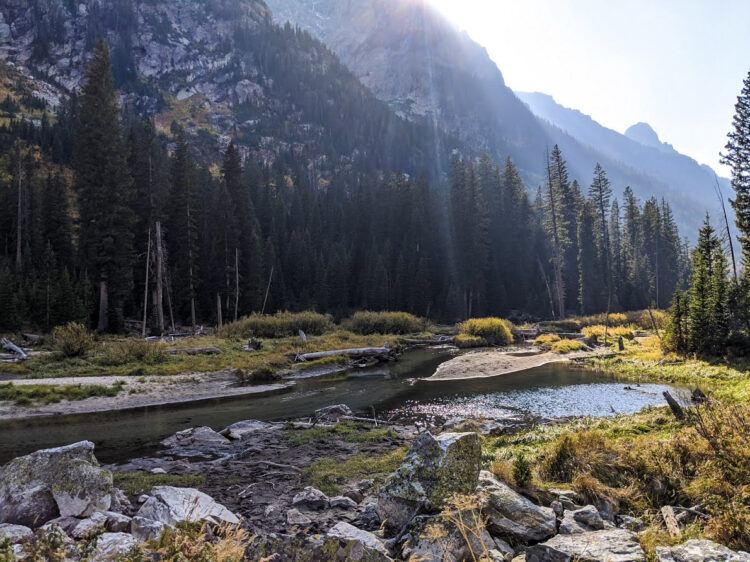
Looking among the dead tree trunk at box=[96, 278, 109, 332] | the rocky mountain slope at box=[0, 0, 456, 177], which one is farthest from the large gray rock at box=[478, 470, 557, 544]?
the rocky mountain slope at box=[0, 0, 456, 177]

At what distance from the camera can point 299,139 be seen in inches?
6565

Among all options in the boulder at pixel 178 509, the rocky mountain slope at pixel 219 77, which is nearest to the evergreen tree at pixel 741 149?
the boulder at pixel 178 509

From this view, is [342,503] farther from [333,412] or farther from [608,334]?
[608,334]

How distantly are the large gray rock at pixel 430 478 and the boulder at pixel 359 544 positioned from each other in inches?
29.3

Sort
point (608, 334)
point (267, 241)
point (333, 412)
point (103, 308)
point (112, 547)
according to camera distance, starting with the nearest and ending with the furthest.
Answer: point (112, 547) < point (333, 412) < point (103, 308) < point (608, 334) < point (267, 241)

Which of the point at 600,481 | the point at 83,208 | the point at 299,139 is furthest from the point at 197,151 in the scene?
the point at 600,481

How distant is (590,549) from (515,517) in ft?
3.99

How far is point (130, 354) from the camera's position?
27.8m

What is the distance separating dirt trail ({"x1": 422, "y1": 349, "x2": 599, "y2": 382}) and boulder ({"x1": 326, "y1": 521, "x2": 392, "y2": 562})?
21.5m

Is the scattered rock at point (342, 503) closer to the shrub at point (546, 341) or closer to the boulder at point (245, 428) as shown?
the boulder at point (245, 428)

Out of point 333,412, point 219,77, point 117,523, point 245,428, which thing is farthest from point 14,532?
point 219,77

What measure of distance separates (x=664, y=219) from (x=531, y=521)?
10631 cm

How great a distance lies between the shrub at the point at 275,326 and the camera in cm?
4281

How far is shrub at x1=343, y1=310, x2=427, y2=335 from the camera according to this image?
173 feet
